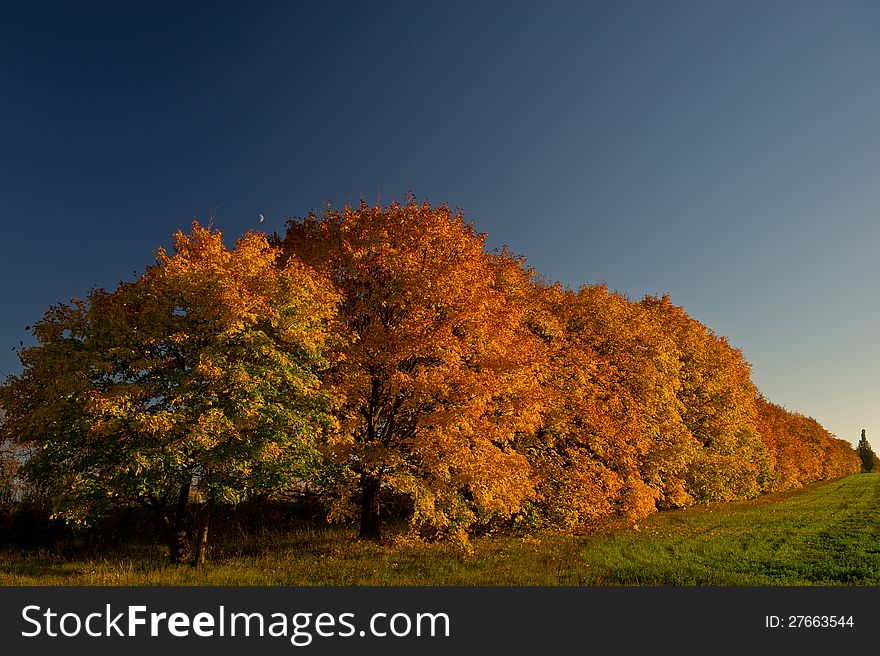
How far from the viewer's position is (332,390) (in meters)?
21.2

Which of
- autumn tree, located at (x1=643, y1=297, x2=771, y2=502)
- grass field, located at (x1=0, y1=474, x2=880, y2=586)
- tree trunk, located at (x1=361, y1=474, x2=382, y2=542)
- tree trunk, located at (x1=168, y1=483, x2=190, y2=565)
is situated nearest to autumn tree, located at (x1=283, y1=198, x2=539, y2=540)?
tree trunk, located at (x1=361, y1=474, x2=382, y2=542)

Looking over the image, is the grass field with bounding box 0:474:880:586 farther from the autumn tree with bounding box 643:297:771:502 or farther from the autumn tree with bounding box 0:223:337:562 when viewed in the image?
the autumn tree with bounding box 643:297:771:502

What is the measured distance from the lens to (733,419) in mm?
48188

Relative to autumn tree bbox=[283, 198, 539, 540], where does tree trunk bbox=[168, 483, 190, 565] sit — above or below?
below

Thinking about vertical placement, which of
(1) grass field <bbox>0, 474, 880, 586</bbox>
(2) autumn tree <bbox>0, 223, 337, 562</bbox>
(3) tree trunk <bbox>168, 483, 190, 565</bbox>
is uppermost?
(2) autumn tree <bbox>0, 223, 337, 562</bbox>

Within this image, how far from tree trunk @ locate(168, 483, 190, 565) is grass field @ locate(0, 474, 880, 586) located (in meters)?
0.72

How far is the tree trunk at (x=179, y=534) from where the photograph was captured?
19.8 meters

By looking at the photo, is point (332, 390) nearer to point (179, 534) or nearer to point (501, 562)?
point (179, 534)

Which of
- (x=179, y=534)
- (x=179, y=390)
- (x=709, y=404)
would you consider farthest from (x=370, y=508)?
(x=709, y=404)

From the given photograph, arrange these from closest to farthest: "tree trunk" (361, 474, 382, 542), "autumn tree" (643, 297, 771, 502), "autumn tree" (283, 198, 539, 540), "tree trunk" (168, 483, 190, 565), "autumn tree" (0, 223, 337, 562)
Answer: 1. "autumn tree" (0, 223, 337, 562)
2. "tree trunk" (168, 483, 190, 565)
3. "autumn tree" (283, 198, 539, 540)
4. "tree trunk" (361, 474, 382, 542)
5. "autumn tree" (643, 297, 771, 502)

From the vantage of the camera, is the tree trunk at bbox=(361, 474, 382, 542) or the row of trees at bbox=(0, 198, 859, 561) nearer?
the row of trees at bbox=(0, 198, 859, 561)

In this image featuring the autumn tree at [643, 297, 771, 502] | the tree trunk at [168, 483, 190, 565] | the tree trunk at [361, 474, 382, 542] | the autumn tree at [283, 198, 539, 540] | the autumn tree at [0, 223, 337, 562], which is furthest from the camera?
the autumn tree at [643, 297, 771, 502]

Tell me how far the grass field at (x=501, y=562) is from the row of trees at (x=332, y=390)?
1.53 m

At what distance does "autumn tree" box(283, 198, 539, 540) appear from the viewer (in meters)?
21.7
